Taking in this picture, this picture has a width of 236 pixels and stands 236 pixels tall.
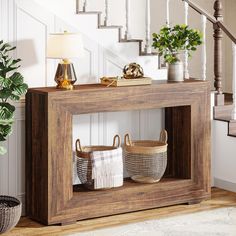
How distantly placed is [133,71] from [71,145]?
2.71 feet

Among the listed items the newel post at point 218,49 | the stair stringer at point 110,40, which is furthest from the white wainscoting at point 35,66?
the newel post at point 218,49

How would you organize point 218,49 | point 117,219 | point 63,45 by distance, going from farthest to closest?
point 218,49 → point 117,219 → point 63,45

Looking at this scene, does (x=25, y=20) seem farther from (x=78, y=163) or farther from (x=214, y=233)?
(x=214, y=233)

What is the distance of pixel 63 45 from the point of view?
210 inches

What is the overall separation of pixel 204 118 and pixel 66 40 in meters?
1.45

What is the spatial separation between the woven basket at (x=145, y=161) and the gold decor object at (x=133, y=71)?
53 centimetres

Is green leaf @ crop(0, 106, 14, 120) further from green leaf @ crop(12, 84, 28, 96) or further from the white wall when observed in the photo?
the white wall

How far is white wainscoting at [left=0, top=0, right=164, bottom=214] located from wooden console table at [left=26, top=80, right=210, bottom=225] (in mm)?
99

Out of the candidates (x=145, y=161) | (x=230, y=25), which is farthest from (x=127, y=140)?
(x=230, y=25)

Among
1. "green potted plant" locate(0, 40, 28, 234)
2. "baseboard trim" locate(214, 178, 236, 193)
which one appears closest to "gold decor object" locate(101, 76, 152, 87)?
"green potted plant" locate(0, 40, 28, 234)

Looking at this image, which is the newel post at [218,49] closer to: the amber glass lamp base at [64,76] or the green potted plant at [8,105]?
the amber glass lamp base at [64,76]

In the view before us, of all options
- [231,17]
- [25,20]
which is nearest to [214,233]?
[25,20]

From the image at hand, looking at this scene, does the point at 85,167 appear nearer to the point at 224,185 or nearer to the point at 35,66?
the point at 35,66

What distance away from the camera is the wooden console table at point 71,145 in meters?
5.34
